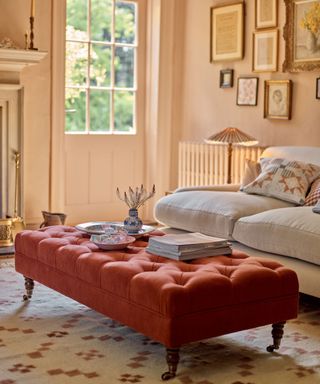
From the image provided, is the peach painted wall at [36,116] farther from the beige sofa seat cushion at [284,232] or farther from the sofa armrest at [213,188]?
the beige sofa seat cushion at [284,232]

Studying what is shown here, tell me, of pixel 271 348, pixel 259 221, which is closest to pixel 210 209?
pixel 259 221

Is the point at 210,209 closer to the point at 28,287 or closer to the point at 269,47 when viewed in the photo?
the point at 28,287

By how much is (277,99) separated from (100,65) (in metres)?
1.74

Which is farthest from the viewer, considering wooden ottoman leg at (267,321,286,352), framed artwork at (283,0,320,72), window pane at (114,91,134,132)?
window pane at (114,91,134,132)

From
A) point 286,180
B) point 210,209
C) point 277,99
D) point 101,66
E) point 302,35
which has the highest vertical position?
point 302,35

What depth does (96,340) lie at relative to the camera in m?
3.21

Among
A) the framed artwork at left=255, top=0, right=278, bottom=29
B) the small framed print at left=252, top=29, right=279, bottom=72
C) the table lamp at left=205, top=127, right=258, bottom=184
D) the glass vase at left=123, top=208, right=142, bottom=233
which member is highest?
the framed artwork at left=255, top=0, right=278, bottom=29

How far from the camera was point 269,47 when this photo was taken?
5668mm

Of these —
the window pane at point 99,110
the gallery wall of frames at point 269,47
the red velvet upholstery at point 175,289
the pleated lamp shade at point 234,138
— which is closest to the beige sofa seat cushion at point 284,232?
the red velvet upholstery at point 175,289

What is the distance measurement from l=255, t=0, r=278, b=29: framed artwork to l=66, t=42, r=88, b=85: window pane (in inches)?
61.6

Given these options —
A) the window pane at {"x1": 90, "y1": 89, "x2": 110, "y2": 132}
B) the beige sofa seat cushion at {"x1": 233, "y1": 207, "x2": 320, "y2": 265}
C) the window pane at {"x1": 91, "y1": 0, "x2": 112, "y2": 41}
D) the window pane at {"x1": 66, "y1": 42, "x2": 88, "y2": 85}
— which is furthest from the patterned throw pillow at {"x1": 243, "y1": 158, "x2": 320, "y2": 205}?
the window pane at {"x1": 91, "y1": 0, "x2": 112, "y2": 41}

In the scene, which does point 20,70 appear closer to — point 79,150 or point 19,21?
point 19,21

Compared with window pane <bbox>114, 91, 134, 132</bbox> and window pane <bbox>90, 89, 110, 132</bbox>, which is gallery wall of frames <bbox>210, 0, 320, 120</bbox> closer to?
window pane <bbox>114, 91, 134, 132</bbox>

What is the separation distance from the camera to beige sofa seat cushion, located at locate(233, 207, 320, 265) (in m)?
3.64
